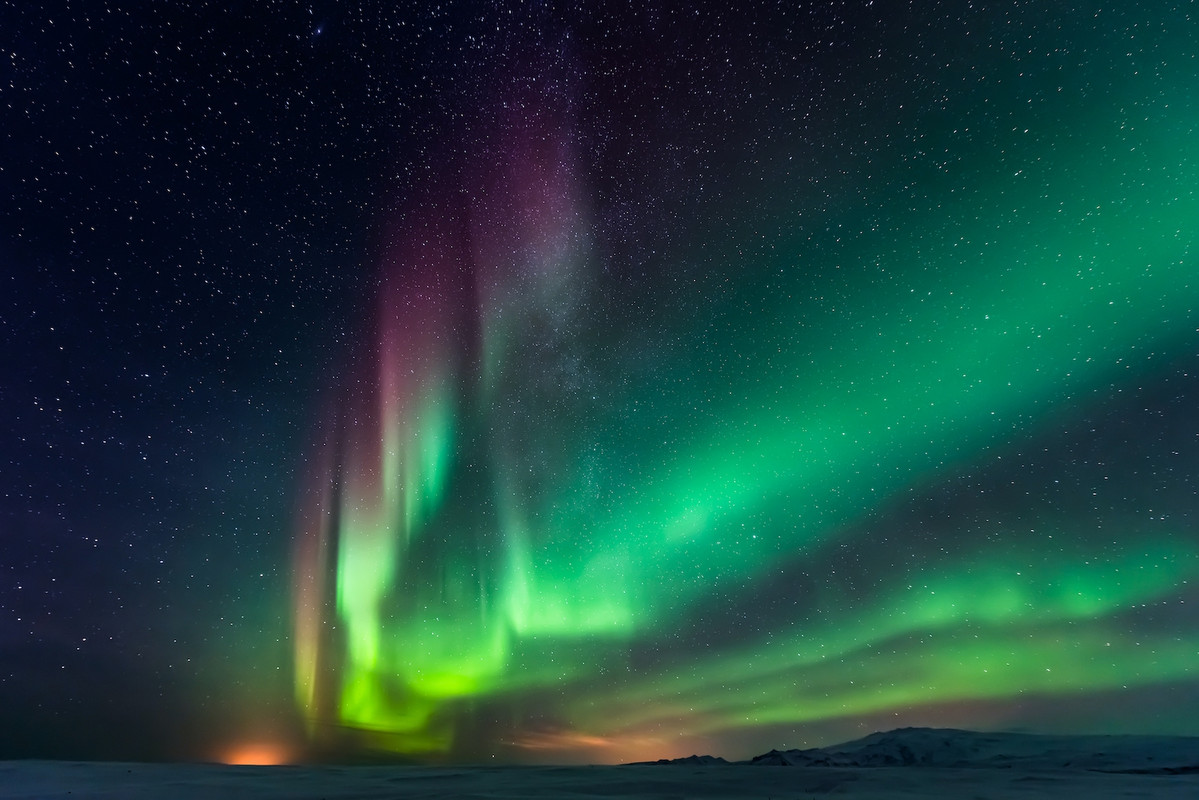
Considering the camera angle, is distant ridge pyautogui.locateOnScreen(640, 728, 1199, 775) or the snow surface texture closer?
the snow surface texture

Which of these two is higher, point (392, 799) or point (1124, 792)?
point (392, 799)

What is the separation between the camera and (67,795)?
11.7 metres

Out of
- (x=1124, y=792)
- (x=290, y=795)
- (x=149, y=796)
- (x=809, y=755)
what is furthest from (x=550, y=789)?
(x=809, y=755)

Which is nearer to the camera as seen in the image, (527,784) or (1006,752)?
(527,784)

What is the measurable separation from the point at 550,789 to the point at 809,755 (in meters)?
60.5

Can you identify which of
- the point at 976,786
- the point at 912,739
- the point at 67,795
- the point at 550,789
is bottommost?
the point at 912,739

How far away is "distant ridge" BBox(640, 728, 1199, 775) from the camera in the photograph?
3981 cm

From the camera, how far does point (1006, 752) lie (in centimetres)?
5353

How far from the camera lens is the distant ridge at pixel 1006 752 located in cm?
3981

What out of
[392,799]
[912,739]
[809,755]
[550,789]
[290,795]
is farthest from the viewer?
[912,739]

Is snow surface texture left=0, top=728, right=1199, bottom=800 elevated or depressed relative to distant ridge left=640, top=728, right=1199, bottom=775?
elevated

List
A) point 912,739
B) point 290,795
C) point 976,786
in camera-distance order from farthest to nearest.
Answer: point 912,739
point 976,786
point 290,795

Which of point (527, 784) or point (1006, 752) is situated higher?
point (527, 784)

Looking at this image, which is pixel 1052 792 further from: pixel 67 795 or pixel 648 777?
pixel 67 795
